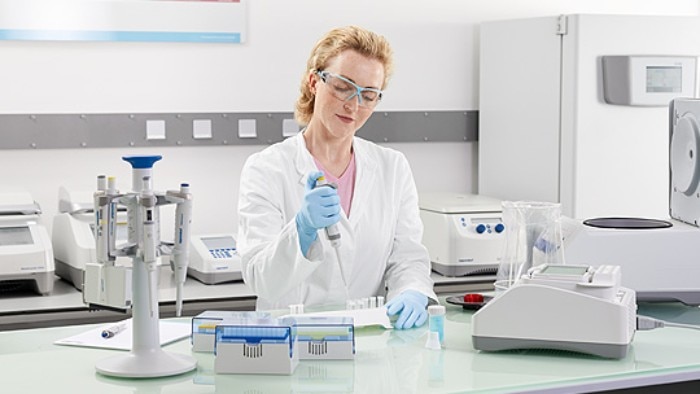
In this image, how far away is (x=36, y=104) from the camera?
318cm

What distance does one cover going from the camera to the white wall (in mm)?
3201

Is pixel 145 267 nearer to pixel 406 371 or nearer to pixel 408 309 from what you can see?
pixel 406 371

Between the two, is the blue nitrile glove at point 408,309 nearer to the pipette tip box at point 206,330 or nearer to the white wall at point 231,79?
the pipette tip box at point 206,330

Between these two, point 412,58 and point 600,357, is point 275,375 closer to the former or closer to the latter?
point 600,357

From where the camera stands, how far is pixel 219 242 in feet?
10.3

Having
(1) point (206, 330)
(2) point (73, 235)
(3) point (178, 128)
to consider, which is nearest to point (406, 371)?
(1) point (206, 330)

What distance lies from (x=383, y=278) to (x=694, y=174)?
0.82 metres

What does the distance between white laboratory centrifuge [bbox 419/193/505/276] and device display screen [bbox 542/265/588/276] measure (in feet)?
4.16

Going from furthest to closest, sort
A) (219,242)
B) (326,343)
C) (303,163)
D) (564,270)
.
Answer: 1. (219,242)
2. (303,163)
3. (564,270)
4. (326,343)

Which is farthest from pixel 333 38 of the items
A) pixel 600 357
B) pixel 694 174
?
pixel 600 357

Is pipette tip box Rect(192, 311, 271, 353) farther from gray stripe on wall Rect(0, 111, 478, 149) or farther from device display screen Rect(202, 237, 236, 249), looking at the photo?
gray stripe on wall Rect(0, 111, 478, 149)

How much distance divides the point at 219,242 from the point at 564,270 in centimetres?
149

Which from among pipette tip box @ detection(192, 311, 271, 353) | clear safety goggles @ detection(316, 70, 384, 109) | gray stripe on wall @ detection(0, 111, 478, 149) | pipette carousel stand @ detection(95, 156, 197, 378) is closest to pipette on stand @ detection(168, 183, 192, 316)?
pipette carousel stand @ detection(95, 156, 197, 378)

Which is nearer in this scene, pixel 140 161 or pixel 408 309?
pixel 140 161
